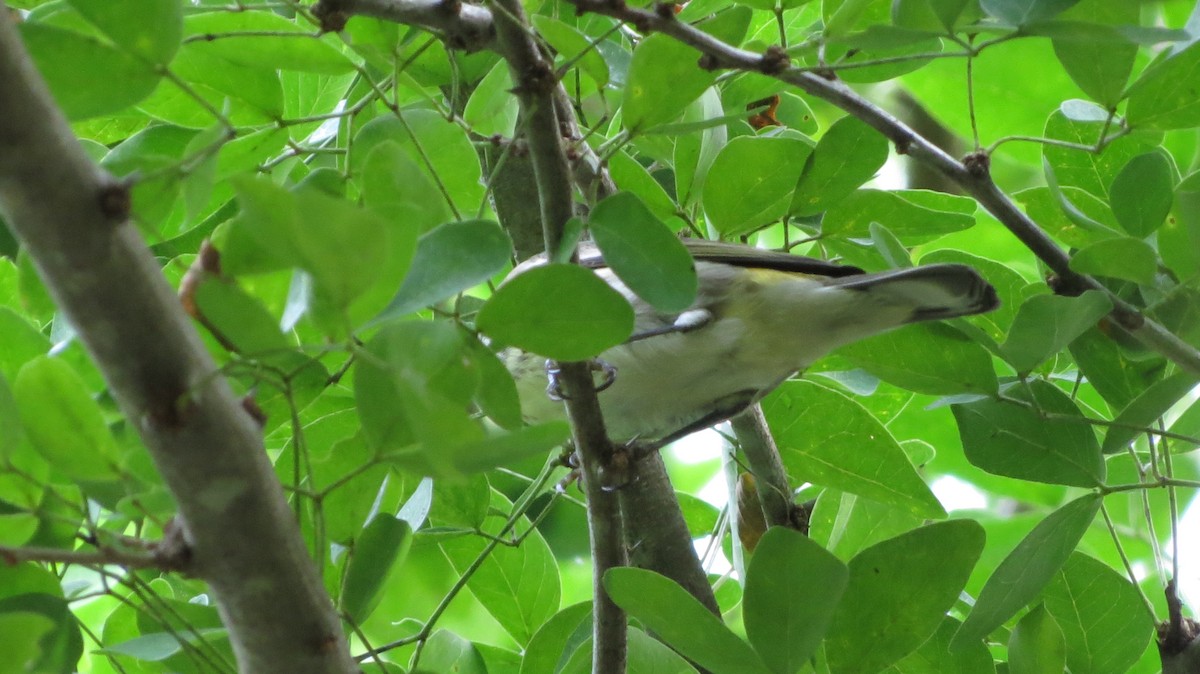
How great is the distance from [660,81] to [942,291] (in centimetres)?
68

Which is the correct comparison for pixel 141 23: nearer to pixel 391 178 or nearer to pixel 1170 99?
pixel 391 178

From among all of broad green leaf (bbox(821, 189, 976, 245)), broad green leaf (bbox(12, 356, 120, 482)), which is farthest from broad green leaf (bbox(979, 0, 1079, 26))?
broad green leaf (bbox(12, 356, 120, 482))

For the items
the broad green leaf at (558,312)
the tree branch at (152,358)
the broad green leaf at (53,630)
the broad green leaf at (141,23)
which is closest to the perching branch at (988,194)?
the broad green leaf at (558,312)

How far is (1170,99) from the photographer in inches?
67.4

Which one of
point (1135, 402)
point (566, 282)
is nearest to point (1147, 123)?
point (1135, 402)

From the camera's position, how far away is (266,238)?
877mm

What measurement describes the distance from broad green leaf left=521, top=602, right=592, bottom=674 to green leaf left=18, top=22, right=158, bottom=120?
109 centimetres

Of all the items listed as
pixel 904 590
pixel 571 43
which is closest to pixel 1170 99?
pixel 904 590

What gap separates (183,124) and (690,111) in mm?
781

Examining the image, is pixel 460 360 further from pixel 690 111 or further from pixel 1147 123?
pixel 1147 123

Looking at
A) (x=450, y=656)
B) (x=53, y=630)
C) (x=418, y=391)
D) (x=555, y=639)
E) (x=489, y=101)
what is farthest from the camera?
(x=555, y=639)

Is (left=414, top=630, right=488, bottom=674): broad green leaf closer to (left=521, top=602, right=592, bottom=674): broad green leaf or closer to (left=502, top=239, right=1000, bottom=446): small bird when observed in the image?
(left=521, top=602, right=592, bottom=674): broad green leaf

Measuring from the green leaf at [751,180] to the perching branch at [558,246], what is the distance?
460 mm

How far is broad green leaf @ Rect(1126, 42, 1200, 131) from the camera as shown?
1.67m
